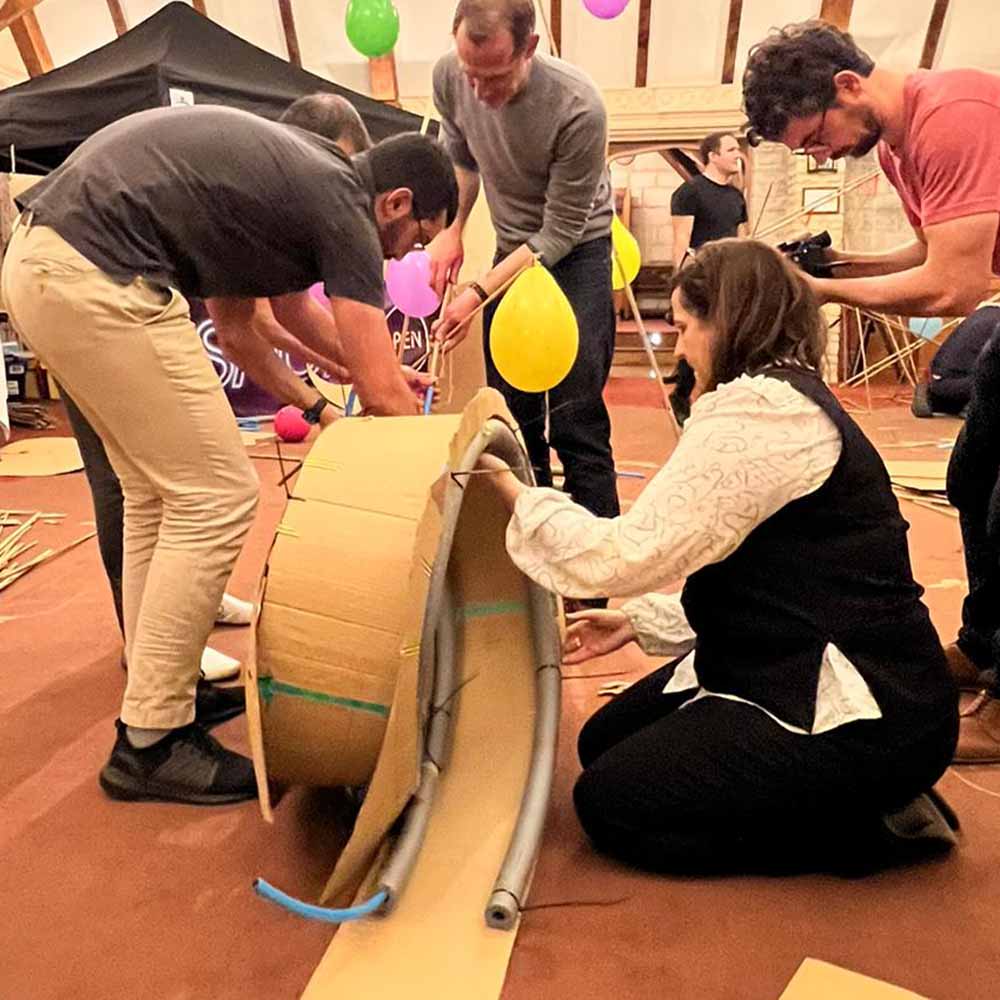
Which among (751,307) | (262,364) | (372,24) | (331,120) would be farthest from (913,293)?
(372,24)

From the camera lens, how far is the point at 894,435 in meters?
4.96

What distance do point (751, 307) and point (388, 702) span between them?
655 mm

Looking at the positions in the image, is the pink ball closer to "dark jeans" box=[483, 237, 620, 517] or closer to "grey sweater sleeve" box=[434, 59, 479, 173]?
"grey sweater sleeve" box=[434, 59, 479, 173]

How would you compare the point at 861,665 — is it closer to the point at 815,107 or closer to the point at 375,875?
the point at 375,875

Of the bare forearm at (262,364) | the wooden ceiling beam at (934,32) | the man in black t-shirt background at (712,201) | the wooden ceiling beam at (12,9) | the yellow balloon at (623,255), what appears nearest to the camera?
the wooden ceiling beam at (12,9)

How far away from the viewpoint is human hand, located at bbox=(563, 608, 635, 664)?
1.57m

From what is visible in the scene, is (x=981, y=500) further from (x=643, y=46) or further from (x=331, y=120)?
(x=643, y=46)

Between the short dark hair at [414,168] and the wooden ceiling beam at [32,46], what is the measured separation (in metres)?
6.91

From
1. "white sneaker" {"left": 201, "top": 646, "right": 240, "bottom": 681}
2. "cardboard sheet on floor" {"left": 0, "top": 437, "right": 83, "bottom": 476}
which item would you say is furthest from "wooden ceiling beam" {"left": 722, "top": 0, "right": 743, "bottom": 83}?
"white sneaker" {"left": 201, "top": 646, "right": 240, "bottom": 681}

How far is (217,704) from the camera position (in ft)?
6.21

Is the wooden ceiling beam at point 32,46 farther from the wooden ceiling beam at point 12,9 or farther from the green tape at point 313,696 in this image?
the green tape at point 313,696

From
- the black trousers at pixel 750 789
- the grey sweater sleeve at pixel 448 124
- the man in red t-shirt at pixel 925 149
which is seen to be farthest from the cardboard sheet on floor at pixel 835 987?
the grey sweater sleeve at pixel 448 124

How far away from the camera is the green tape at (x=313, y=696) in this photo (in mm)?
1299

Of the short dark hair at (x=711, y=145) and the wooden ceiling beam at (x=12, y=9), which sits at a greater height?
the wooden ceiling beam at (x=12, y=9)
